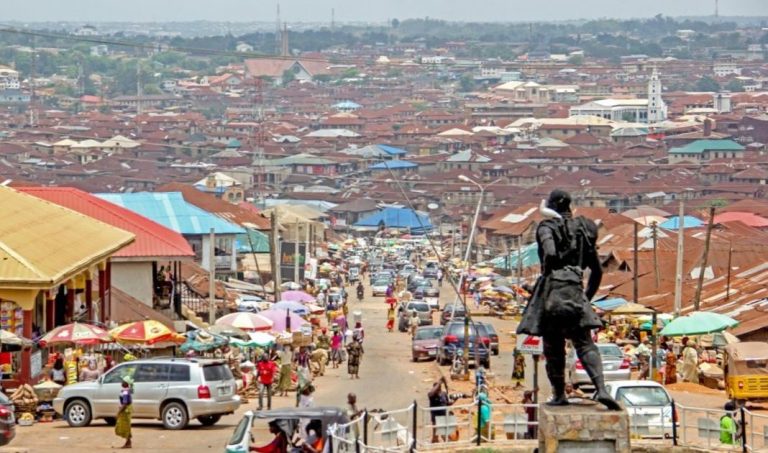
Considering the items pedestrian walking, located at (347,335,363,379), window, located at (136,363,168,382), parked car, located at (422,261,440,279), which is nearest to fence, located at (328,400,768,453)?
window, located at (136,363,168,382)

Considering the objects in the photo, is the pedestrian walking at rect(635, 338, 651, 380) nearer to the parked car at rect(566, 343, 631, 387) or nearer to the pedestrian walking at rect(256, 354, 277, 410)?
the parked car at rect(566, 343, 631, 387)

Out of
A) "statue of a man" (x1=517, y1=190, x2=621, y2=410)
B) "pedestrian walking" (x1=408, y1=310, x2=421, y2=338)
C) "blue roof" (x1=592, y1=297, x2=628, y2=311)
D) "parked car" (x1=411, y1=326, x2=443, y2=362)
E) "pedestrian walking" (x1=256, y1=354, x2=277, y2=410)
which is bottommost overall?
A: "pedestrian walking" (x1=408, y1=310, x2=421, y2=338)

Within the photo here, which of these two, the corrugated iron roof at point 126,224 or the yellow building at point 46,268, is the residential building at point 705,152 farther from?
the yellow building at point 46,268

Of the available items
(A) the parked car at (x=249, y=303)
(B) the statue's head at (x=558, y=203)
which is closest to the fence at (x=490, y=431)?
(B) the statue's head at (x=558, y=203)

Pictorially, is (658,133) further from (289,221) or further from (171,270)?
(171,270)

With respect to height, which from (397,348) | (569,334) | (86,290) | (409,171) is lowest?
(409,171)

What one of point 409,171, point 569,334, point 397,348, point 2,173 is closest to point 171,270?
point 397,348
